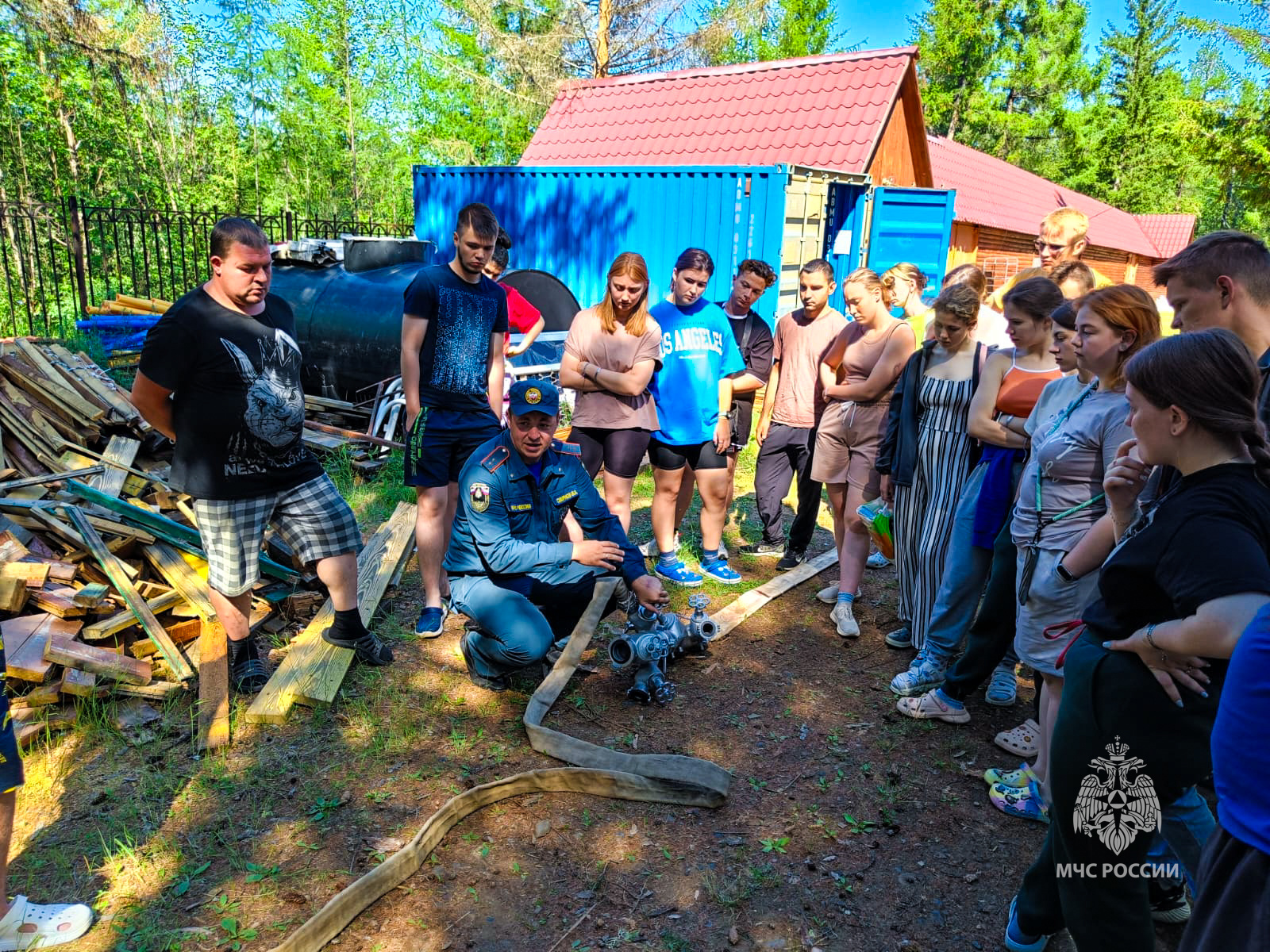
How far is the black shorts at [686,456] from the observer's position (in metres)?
4.97

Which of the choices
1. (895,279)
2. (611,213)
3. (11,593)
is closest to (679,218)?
(611,213)

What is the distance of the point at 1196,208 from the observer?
49.1 metres

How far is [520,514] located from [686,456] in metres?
1.64

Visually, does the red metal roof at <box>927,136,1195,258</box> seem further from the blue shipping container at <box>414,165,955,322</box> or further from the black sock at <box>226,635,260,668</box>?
the black sock at <box>226,635,260,668</box>

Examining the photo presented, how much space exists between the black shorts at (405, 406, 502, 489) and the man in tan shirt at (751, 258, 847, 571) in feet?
6.68

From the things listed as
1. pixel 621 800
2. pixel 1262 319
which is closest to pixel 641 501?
pixel 621 800

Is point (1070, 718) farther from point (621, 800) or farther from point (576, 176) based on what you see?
point (576, 176)

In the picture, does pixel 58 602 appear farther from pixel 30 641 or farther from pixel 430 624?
pixel 430 624

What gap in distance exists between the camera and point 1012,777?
10.7 ft

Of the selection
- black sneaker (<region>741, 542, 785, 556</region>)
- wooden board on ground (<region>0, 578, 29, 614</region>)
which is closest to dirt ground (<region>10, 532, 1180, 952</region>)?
wooden board on ground (<region>0, 578, 29, 614</region>)

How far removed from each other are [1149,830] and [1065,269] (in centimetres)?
305

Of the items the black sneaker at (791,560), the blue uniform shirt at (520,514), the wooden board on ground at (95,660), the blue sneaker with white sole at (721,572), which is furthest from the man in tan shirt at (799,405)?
the wooden board on ground at (95,660)

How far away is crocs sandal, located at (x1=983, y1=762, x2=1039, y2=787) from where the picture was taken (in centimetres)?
322

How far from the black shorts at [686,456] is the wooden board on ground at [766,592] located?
0.82 m
